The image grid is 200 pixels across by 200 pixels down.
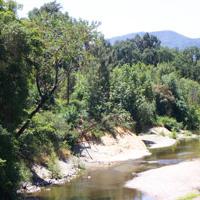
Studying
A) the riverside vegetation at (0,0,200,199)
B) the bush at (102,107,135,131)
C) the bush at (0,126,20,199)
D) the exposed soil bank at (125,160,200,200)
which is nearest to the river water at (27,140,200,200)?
the exposed soil bank at (125,160,200,200)

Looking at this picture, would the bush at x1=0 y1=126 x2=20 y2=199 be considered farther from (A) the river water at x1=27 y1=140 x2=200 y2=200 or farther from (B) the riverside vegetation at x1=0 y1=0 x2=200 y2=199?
(A) the river water at x1=27 y1=140 x2=200 y2=200

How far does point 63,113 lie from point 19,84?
78.9 feet

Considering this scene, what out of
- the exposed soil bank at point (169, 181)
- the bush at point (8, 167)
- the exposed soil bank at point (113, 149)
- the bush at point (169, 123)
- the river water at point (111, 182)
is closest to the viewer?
the bush at point (8, 167)

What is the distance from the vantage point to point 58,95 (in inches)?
3164

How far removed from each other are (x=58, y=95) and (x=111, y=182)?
37.0 meters

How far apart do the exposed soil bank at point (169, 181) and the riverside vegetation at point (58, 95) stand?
30.7 feet

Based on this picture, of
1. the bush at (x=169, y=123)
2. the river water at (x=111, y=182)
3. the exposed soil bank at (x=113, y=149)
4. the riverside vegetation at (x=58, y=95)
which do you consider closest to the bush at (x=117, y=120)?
the riverside vegetation at (x=58, y=95)

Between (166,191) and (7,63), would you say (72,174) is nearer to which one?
(166,191)

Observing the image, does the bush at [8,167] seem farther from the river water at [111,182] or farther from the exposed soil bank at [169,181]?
the exposed soil bank at [169,181]

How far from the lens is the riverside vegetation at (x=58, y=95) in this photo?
3516 centimetres

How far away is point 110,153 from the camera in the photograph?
6238cm

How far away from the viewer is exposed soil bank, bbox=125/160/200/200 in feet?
132

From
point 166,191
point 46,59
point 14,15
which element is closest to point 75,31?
point 46,59

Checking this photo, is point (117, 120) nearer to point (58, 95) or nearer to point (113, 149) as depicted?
point (113, 149)
